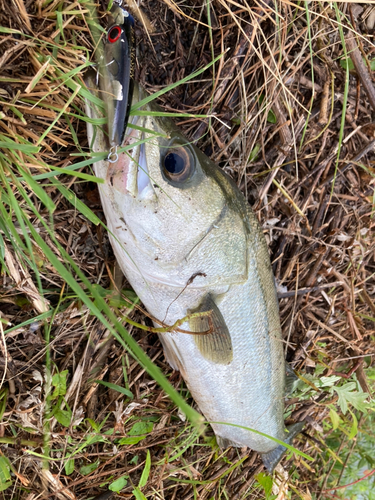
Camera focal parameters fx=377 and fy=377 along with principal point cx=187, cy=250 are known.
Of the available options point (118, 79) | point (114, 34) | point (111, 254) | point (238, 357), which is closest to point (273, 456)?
point (238, 357)

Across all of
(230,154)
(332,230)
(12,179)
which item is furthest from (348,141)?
(12,179)

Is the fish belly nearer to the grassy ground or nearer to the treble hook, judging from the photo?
the grassy ground

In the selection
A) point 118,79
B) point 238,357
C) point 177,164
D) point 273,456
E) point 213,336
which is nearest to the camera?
point 118,79

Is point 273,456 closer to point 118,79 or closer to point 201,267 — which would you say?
point 201,267

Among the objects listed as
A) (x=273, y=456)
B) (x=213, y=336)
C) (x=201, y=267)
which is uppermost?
(x=201, y=267)

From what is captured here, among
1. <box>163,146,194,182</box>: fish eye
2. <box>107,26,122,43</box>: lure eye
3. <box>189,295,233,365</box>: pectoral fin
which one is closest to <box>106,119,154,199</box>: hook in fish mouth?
<box>163,146,194,182</box>: fish eye

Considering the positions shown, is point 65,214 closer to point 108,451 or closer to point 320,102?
point 108,451

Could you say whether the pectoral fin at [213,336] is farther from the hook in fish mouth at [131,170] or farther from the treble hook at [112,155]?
the treble hook at [112,155]
